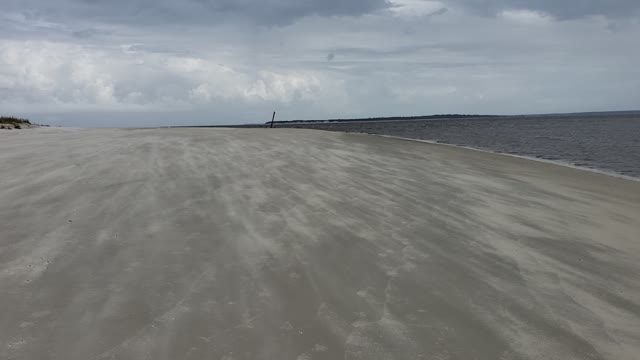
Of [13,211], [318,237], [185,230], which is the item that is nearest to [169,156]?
[13,211]

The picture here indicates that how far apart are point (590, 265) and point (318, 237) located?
4.37 m

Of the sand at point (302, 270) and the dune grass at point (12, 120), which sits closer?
the sand at point (302, 270)

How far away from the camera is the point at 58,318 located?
4.73 meters

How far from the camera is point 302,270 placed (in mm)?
6289

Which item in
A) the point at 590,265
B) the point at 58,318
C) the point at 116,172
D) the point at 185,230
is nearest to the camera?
the point at 58,318

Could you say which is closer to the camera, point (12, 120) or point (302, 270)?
point (302, 270)

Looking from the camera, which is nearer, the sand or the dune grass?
the sand

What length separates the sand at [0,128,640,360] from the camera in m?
4.52

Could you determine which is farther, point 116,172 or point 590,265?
point 116,172

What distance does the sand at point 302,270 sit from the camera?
4.52 meters

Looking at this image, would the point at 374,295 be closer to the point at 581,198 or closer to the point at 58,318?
the point at 58,318

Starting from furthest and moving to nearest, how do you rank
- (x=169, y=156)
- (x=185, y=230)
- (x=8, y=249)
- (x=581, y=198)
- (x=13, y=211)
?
(x=169, y=156) < (x=581, y=198) < (x=13, y=211) < (x=185, y=230) < (x=8, y=249)

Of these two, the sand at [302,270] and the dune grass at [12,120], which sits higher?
the dune grass at [12,120]

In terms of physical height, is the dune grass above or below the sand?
above
